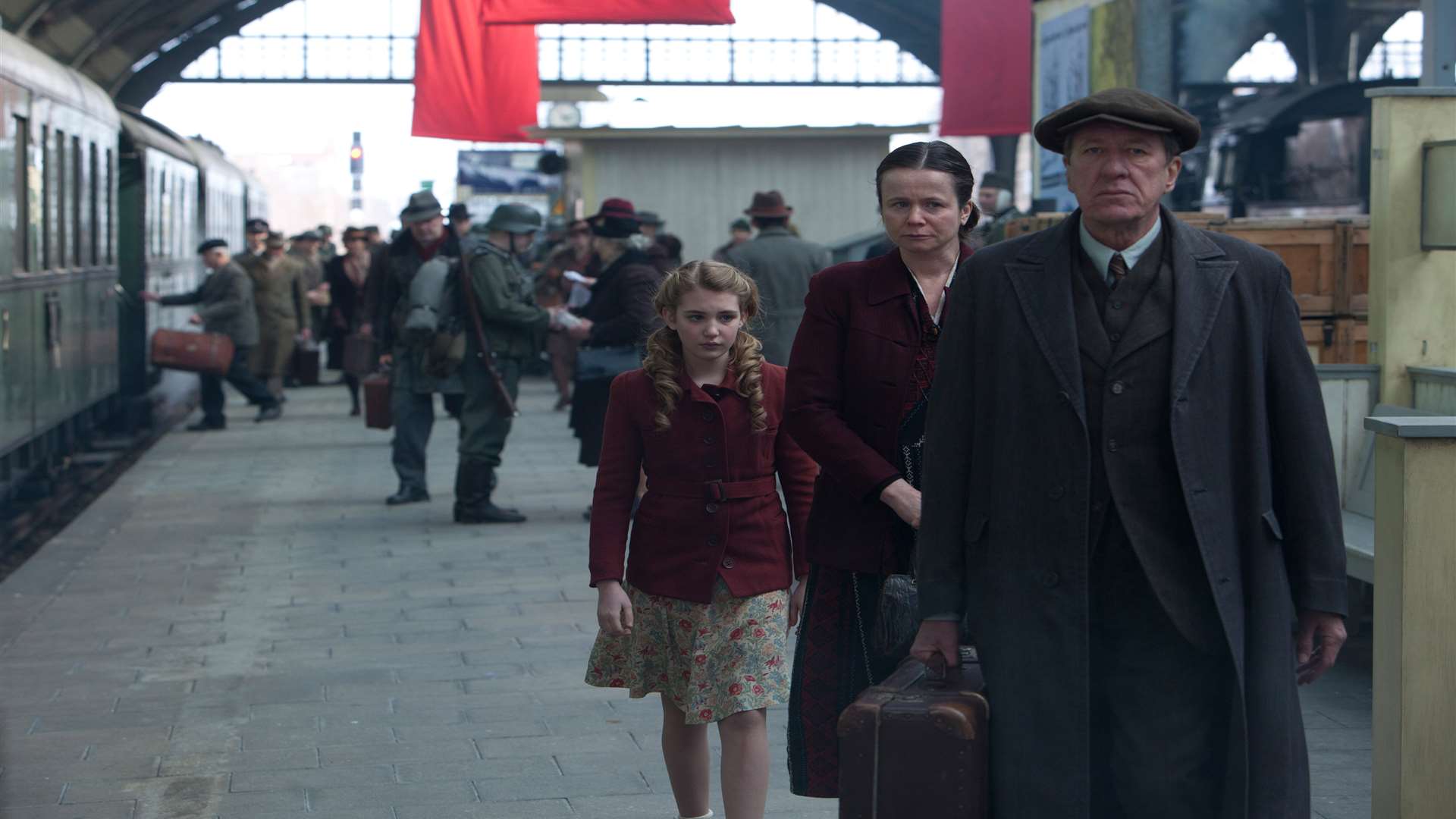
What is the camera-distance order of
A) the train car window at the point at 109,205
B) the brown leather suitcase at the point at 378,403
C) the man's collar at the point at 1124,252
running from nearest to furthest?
the man's collar at the point at 1124,252 → the brown leather suitcase at the point at 378,403 → the train car window at the point at 109,205

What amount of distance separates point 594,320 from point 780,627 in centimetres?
595

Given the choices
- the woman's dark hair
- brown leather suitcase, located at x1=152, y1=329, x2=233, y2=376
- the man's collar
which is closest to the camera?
the man's collar

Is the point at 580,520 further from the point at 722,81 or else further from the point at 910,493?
the point at 722,81

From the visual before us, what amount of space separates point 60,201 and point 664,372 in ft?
32.7

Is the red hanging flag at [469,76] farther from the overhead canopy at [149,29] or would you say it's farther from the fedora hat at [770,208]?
the overhead canopy at [149,29]

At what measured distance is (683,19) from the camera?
34.5 feet

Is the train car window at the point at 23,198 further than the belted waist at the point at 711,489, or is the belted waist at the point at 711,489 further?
the train car window at the point at 23,198

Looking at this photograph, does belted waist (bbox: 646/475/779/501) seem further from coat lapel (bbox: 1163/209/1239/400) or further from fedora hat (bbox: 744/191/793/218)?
fedora hat (bbox: 744/191/793/218)

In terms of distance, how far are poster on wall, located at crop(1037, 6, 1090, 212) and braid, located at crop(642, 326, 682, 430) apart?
23.8 ft

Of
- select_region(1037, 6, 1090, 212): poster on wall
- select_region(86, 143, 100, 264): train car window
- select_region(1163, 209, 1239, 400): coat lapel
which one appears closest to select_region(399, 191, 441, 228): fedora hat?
select_region(1037, 6, 1090, 212): poster on wall

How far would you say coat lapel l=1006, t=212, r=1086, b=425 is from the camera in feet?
10.5

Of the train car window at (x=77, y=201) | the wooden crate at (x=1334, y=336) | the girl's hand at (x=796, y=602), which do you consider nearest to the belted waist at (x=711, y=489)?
the girl's hand at (x=796, y=602)

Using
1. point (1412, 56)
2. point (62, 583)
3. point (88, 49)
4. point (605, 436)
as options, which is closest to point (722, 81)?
point (1412, 56)

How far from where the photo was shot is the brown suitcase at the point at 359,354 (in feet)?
50.1
